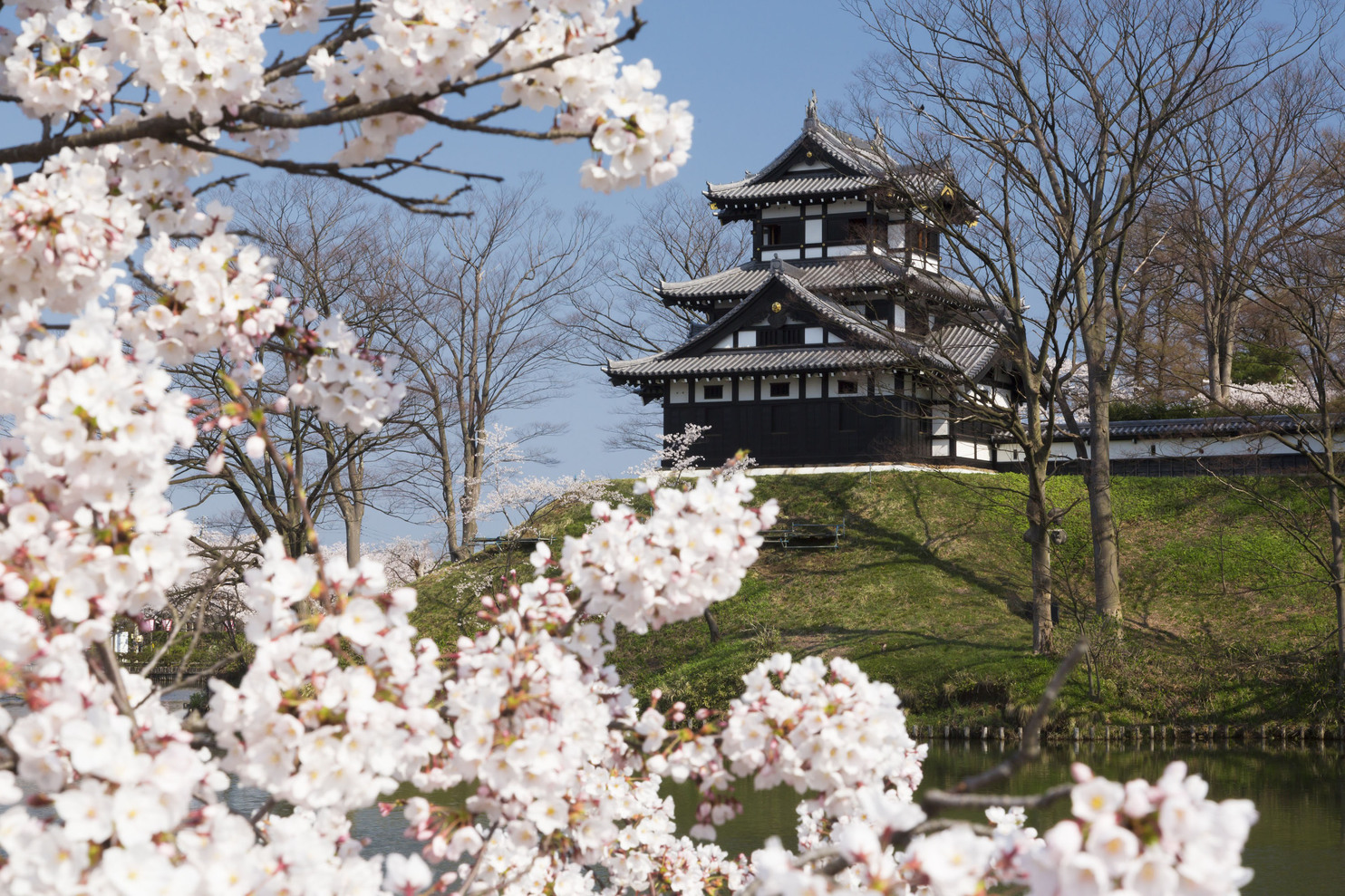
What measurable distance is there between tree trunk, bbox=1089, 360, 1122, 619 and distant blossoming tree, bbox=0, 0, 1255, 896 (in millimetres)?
20365

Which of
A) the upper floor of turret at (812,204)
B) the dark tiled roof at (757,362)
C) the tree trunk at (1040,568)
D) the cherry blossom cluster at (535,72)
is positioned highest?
the upper floor of turret at (812,204)

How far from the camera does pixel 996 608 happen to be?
24.1m

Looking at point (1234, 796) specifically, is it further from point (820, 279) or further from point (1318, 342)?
point (820, 279)

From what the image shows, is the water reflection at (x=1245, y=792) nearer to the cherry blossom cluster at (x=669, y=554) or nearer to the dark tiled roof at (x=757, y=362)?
the cherry blossom cluster at (x=669, y=554)

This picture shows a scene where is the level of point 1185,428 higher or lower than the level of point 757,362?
lower

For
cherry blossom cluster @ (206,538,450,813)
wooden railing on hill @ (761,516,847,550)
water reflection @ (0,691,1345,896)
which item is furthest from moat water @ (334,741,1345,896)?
cherry blossom cluster @ (206,538,450,813)

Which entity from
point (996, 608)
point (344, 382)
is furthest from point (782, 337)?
point (344, 382)

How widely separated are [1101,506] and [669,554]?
849 inches

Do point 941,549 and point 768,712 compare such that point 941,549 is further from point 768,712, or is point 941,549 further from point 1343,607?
point 768,712

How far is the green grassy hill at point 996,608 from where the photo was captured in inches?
768

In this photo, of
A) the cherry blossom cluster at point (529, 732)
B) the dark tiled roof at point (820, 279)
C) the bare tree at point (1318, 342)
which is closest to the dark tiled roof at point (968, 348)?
the dark tiled roof at point (820, 279)

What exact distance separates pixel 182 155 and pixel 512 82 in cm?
98

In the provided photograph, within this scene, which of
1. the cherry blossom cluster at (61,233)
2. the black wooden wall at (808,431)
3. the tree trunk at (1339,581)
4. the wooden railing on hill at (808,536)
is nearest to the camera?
the cherry blossom cluster at (61,233)

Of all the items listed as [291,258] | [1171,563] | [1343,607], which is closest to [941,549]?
[1171,563]
